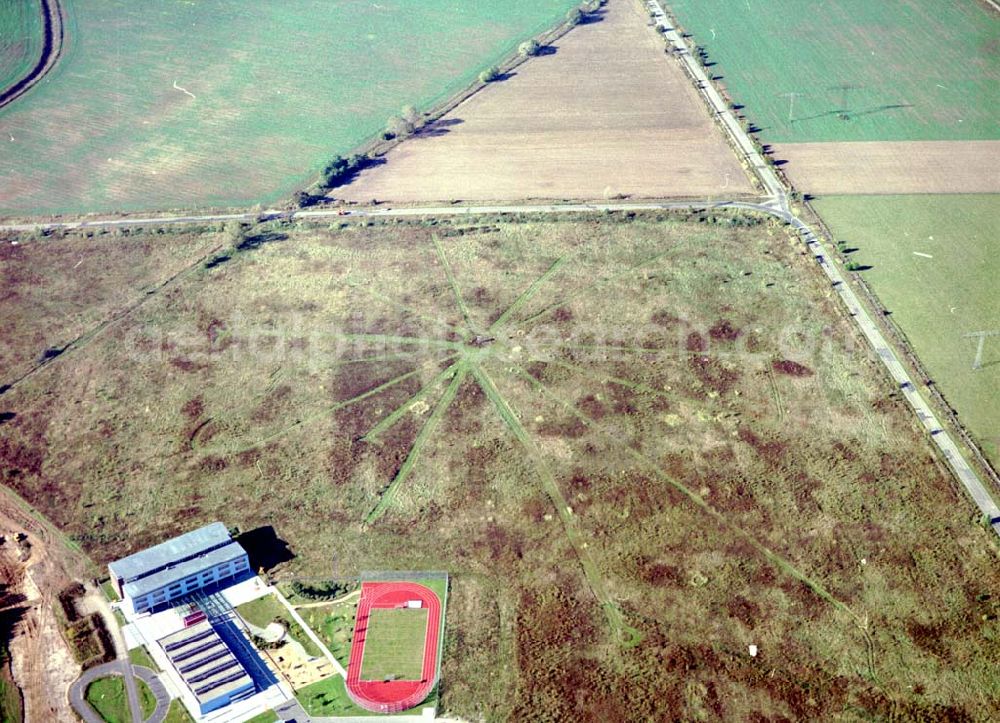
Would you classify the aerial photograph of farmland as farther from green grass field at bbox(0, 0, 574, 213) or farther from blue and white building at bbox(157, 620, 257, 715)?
green grass field at bbox(0, 0, 574, 213)

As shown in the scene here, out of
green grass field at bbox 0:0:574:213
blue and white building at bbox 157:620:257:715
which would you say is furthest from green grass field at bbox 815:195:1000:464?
green grass field at bbox 0:0:574:213

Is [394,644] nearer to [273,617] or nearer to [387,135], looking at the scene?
[273,617]

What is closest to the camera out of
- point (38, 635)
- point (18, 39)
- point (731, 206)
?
point (38, 635)

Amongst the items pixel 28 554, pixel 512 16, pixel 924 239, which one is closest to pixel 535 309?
pixel 924 239

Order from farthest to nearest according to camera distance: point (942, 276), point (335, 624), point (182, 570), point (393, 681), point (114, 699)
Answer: point (942, 276) < point (182, 570) < point (335, 624) < point (393, 681) < point (114, 699)

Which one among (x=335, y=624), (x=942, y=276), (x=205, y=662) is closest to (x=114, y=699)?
(x=205, y=662)

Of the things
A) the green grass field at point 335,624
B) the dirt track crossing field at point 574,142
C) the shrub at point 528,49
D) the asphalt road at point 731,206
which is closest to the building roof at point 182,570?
the green grass field at point 335,624
